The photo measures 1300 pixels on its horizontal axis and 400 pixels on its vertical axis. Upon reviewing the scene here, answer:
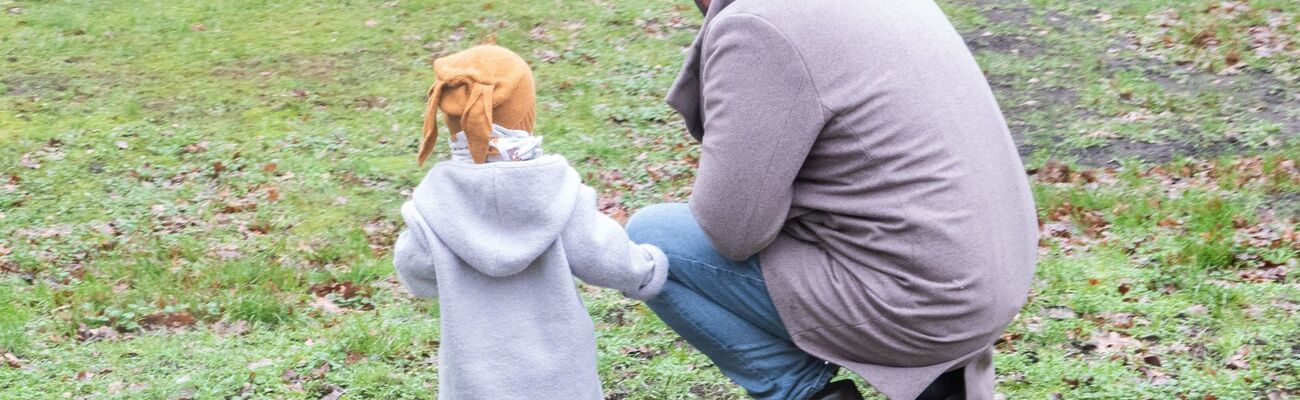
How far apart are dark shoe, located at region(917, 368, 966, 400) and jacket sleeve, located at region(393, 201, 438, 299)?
3.70 feet

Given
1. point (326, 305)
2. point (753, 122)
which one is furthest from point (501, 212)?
point (326, 305)

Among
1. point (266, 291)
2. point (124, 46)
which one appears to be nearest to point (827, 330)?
point (266, 291)

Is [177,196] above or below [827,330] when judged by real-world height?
below

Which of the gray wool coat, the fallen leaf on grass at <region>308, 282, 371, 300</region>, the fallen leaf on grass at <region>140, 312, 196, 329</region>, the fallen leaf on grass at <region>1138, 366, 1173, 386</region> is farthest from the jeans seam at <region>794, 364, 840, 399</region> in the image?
the fallen leaf on grass at <region>140, 312, 196, 329</region>

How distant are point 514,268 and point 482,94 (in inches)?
14.2

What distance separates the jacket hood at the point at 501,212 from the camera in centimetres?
243

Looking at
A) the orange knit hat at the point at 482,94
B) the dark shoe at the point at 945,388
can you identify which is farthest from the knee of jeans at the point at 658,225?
the dark shoe at the point at 945,388

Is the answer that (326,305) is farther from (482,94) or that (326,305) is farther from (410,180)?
(482,94)

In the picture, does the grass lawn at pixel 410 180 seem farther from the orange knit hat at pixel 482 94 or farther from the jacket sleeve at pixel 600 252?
the orange knit hat at pixel 482 94

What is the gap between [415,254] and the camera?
2.54 m

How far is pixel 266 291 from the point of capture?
4734 mm

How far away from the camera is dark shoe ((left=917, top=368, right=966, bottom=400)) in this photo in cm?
269

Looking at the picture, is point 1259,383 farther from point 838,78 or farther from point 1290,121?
point 1290,121

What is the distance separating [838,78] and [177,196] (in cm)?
490
